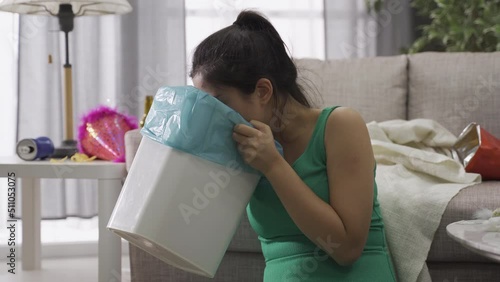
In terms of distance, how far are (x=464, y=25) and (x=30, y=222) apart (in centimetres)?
190

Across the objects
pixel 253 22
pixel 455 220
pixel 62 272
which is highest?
pixel 253 22

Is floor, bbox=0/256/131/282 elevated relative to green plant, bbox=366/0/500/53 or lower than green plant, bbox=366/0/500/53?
lower

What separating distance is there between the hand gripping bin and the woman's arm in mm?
81

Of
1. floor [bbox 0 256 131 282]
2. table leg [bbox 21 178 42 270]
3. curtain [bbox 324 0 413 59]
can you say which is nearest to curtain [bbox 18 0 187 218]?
floor [bbox 0 256 131 282]

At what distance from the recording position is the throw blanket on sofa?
173 centimetres

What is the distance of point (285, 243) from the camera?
1153mm

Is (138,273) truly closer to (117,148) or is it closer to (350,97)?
(117,148)

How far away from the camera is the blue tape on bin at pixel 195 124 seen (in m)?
0.96

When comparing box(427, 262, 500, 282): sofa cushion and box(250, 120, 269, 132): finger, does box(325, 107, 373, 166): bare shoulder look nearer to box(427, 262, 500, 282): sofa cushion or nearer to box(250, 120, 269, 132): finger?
box(250, 120, 269, 132): finger

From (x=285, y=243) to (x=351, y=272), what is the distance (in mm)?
113

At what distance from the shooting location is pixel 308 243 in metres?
1.14

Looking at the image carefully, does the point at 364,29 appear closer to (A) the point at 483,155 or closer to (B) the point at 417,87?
(B) the point at 417,87

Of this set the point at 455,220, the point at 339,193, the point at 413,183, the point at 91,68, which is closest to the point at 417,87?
the point at 413,183

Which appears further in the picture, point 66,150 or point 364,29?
point 364,29
